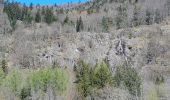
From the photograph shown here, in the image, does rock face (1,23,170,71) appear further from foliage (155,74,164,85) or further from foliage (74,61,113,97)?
foliage (74,61,113,97)

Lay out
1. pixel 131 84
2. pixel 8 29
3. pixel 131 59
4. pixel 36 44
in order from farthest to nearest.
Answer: pixel 8 29 < pixel 36 44 < pixel 131 59 < pixel 131 84

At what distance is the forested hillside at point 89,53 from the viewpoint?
77000mm

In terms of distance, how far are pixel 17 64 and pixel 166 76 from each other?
37.3 metres

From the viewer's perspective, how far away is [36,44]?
11600 cm

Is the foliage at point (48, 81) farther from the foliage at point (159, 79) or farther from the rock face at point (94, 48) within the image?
the rock face at point (94, 48)

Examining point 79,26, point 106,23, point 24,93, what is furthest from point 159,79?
point 79,26

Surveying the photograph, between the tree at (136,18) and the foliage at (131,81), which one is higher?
the tree at (136,18)

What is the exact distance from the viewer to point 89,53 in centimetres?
11419

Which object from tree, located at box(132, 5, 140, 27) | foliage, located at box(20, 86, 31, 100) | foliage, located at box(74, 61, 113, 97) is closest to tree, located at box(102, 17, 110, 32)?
tree, located at box(132, 5, 140, 27)

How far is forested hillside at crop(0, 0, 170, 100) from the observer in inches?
3031

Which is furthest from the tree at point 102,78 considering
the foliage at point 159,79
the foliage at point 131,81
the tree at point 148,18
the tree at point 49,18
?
the tree at point 49,18

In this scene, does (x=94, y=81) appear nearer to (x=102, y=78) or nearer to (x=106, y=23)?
(x=102, y=78)

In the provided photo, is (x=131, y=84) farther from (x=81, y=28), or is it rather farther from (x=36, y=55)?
(x=81, y=28)

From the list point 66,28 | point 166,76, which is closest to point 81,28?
point 66,28
